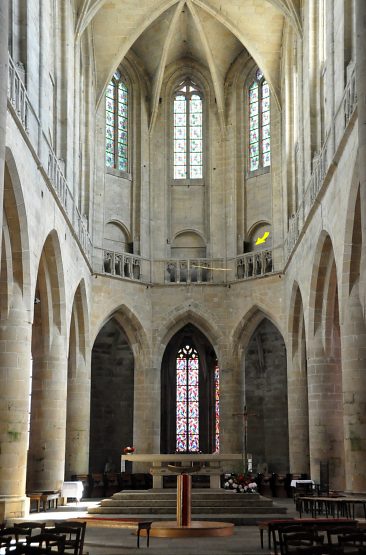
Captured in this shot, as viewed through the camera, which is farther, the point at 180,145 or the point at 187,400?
the point at 187,400

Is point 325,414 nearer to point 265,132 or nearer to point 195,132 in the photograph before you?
point 265,132

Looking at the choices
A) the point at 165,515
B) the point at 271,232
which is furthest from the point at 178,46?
the point at 165,515

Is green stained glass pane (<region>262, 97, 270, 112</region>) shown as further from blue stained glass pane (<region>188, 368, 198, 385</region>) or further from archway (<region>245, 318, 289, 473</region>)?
blue stained glass pane (<region>188, 368, 198, 385</region>)

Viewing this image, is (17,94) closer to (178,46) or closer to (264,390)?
(178,46)

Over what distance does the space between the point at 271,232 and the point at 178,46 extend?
833 centimetres

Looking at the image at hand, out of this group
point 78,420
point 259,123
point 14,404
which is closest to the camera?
point 14,404

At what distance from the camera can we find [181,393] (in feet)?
114

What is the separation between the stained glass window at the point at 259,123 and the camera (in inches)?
1268

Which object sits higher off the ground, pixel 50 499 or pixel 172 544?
pixel 50 499

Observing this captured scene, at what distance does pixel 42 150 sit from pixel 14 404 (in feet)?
20.4

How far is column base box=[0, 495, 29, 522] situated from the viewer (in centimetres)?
1791

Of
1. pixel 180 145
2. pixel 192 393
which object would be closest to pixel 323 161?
pixel 180 145

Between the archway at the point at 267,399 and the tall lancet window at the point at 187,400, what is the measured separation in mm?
2213

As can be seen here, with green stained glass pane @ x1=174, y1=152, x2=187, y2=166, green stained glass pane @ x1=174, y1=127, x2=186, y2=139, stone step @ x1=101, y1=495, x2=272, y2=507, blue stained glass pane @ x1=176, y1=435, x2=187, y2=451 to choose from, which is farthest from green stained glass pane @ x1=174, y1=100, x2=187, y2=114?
stone step @ x1=101, y1=495, x2=272, y2=507
